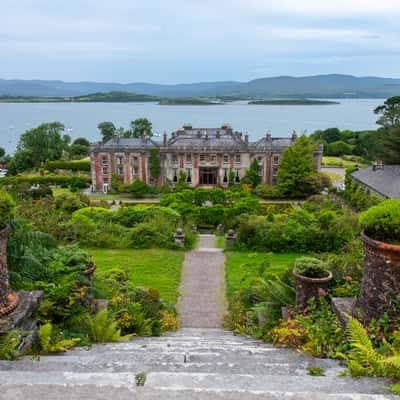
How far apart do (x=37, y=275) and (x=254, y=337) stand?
15.7 ft

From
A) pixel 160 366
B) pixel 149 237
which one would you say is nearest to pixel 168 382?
pixel 160 366

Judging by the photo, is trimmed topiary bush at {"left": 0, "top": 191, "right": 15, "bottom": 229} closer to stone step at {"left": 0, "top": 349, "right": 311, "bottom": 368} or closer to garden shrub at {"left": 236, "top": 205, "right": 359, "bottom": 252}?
stone step at {"left": 0, "top": 349, "right": 311, "bottom": 368}

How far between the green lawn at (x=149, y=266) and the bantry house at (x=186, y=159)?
75.1 ft

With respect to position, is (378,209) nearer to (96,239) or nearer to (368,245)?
(368,245)

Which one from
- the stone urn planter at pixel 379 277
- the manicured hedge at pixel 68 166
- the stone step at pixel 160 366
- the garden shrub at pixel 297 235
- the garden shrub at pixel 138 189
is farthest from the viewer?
the manicured hedge at pixel 68 166

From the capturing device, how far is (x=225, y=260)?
19766 mm

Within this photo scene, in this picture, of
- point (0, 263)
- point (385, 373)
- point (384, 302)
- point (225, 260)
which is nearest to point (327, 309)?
point (384, 302)

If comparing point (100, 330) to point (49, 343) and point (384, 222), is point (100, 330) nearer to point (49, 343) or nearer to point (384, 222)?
point (49, 343)

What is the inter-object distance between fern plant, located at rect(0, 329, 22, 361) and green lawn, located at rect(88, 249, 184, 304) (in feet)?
28.5

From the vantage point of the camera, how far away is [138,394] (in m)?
3.49

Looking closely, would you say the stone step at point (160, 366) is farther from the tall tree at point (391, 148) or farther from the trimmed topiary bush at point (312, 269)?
the tall tree at point (391, 148)

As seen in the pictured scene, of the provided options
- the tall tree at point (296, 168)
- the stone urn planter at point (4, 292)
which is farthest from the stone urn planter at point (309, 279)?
the tall tree at point (296, 168)

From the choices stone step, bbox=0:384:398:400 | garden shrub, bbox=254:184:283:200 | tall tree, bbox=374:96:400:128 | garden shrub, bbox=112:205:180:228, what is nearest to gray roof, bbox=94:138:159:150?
garden shrub, bbox=254:184:283:200

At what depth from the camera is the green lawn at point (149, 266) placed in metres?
15.6
